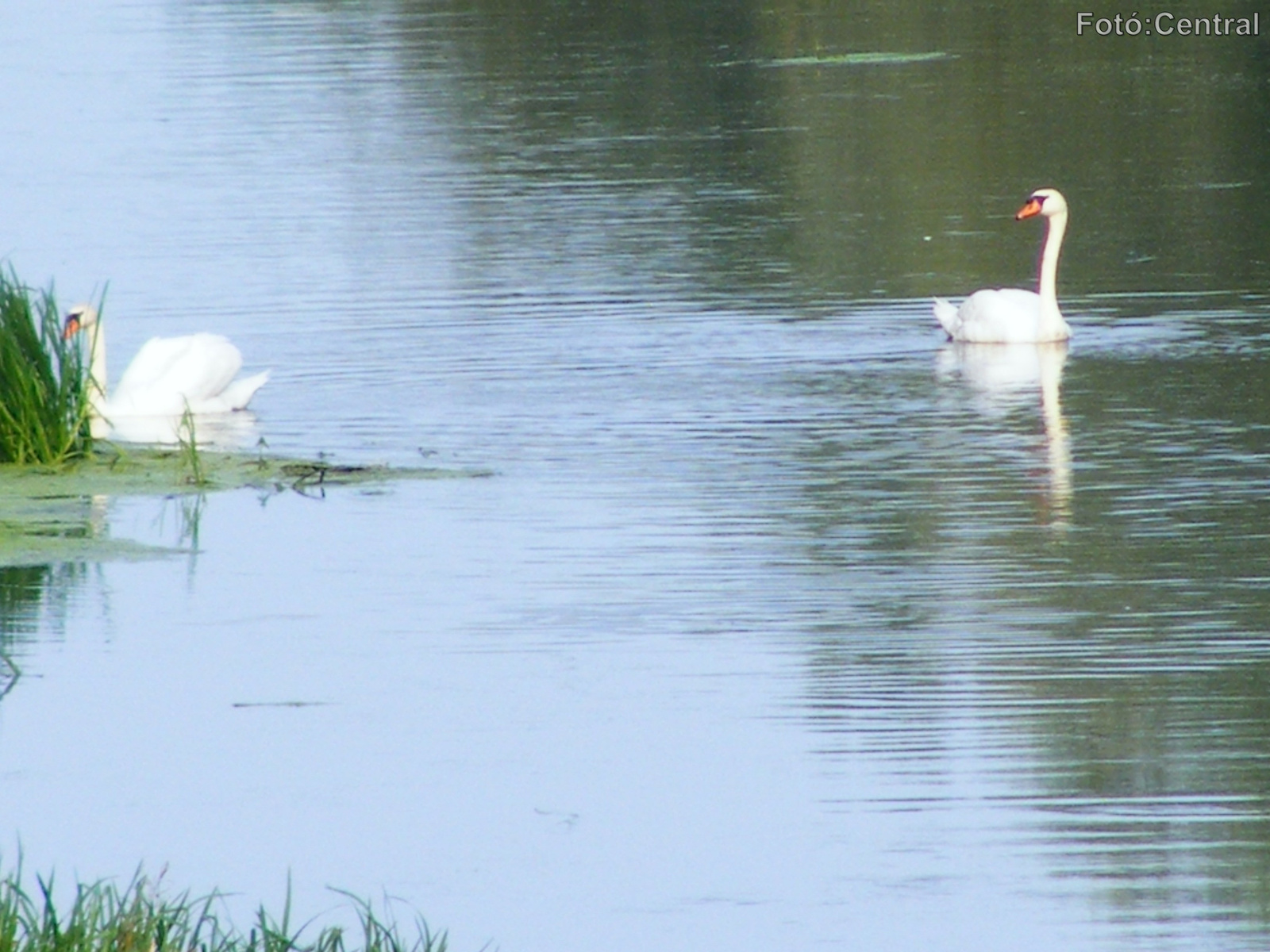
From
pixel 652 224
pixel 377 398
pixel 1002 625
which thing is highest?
pixel 652 224

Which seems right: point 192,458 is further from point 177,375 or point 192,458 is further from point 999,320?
point 999,320

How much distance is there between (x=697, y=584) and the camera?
9.44 metres

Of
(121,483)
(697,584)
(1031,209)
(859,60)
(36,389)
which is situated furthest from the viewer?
(859,60)

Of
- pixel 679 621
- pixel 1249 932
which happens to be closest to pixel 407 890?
pixel 1249 932

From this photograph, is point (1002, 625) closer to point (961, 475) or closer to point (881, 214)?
point (961, 475)

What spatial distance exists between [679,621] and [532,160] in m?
17.0

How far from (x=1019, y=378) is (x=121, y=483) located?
4896 millimetres

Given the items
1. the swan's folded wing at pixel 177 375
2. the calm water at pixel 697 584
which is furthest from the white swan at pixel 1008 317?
the swan's folded wing at pixel 177 375

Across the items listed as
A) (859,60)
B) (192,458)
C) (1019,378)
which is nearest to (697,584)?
(192,458)

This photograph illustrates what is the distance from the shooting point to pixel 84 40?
4447cm

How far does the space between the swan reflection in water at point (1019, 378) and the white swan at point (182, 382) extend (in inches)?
139

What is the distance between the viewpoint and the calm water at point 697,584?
668 centimetres

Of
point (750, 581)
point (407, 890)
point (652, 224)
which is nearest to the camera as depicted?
point (407, 890)

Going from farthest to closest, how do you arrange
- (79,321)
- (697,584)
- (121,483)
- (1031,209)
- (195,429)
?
(1031,209), (195,429), (79,321), (121,483), (697,584)
